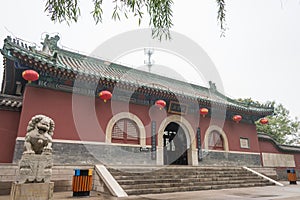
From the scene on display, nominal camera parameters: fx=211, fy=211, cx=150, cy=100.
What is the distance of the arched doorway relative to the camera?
10.8 meters

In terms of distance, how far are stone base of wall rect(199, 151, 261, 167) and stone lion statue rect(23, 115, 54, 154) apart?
7431 millimetres

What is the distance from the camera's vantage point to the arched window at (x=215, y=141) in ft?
35.0

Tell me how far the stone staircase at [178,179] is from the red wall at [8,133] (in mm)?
3344

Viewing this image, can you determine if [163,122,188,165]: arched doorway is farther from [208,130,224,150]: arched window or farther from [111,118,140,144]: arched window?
[111,118,140,144]: arched window

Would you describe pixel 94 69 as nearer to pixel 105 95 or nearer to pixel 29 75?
pixel 105 95

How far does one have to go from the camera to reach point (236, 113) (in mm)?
11695

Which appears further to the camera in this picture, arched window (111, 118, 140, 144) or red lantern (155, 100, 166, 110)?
red lantern (155, 100, 166, 110)

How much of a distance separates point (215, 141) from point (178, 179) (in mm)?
4892

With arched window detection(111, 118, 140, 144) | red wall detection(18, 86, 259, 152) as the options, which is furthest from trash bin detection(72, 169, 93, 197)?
arched window detection(111, 118, 140, 144)

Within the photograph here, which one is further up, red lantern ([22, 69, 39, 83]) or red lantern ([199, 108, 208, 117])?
red lantern ([22, 69, 39, 83])

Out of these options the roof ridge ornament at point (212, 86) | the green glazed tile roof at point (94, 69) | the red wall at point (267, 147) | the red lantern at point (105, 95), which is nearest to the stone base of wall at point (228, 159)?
the red wall at point (267, 147)

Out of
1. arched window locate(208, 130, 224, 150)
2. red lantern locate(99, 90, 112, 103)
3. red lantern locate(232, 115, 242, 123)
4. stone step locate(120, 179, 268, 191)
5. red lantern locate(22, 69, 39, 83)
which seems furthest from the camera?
red lantern locate(232, 115, 242, 123)

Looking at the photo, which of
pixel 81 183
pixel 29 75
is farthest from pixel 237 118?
pixel 29 75

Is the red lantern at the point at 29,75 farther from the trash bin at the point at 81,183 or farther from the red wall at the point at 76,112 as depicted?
the trash bin at the point at 81,183
